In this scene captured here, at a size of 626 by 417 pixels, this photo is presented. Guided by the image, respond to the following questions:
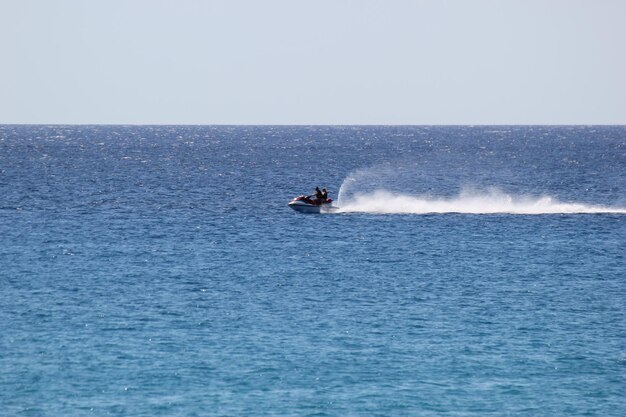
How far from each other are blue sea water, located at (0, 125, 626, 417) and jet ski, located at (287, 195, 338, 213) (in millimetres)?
802

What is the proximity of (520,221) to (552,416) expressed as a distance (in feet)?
161

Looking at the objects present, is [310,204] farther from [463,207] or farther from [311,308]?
[311,308]

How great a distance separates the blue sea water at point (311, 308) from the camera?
33250mm

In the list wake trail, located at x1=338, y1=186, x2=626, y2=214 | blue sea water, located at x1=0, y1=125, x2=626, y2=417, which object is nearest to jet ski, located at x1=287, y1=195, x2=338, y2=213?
blue sea water, located at x1=0, y1=125, x2=626, y2=417

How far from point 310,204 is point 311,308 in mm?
35287

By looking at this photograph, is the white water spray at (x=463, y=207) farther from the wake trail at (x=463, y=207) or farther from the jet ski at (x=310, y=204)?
the jet ski at (x=310, y=204)

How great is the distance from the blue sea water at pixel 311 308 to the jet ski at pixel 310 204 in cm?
80

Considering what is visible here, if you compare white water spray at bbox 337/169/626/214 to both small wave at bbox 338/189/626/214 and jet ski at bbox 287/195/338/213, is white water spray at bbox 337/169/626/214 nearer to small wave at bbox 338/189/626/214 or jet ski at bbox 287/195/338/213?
small wave at bbox 338/189/626/214

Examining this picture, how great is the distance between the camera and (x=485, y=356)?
37.5m

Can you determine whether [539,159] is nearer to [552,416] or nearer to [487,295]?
[487,295]

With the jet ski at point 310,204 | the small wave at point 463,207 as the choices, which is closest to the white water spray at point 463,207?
the small wave at point 463,207

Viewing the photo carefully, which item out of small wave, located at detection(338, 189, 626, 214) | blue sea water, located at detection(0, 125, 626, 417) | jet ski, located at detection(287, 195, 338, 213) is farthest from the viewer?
small wave, located at detection(338, 189, 626, 214)

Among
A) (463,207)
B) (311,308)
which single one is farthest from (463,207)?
(311,308)

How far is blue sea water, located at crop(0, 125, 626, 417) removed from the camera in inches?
1309
